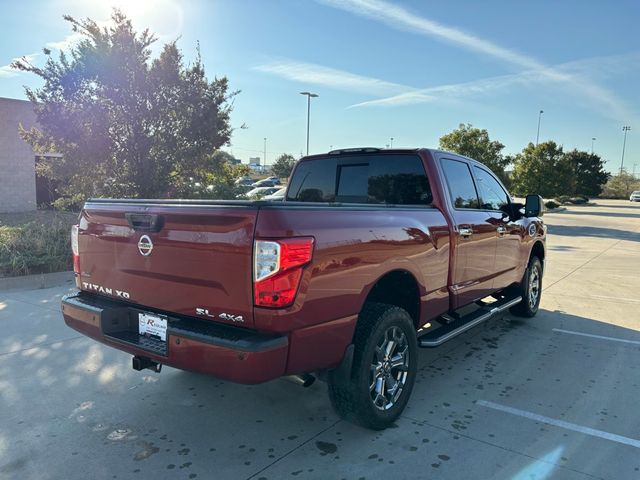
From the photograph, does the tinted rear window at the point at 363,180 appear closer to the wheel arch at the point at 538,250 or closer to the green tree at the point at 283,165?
the wheel arch at the point at 538,250

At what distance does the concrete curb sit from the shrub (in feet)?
0.83

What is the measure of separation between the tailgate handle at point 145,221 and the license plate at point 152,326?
1.77ft

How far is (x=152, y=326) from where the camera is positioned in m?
2.99

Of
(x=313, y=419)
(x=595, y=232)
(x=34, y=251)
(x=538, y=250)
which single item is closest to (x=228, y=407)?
(x=313, y=419)

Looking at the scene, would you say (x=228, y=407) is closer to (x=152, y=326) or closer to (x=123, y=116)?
(x=152, y=326)

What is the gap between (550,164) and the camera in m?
36.0

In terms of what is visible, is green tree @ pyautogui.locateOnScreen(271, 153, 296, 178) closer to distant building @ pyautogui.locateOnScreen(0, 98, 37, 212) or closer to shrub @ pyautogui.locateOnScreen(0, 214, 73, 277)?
distant building @ pyautogui.locateOnScreen(0, 98, 37, 212)

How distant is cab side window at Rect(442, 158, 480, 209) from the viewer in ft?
14.5

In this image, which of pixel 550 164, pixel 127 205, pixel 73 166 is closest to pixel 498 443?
pixel 127 205

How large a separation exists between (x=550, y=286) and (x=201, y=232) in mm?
7433

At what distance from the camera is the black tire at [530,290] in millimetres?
6035

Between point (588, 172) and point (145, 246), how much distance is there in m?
71.6

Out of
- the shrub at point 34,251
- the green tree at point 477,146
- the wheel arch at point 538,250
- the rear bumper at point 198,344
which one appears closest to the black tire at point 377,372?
the rear bumper at point 198,344

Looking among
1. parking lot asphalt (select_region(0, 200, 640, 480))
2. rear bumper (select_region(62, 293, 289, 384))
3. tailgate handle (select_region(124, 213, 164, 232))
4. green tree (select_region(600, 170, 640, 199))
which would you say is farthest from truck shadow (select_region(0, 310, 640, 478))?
green tree (select_region(600, 170, 640, 199))
